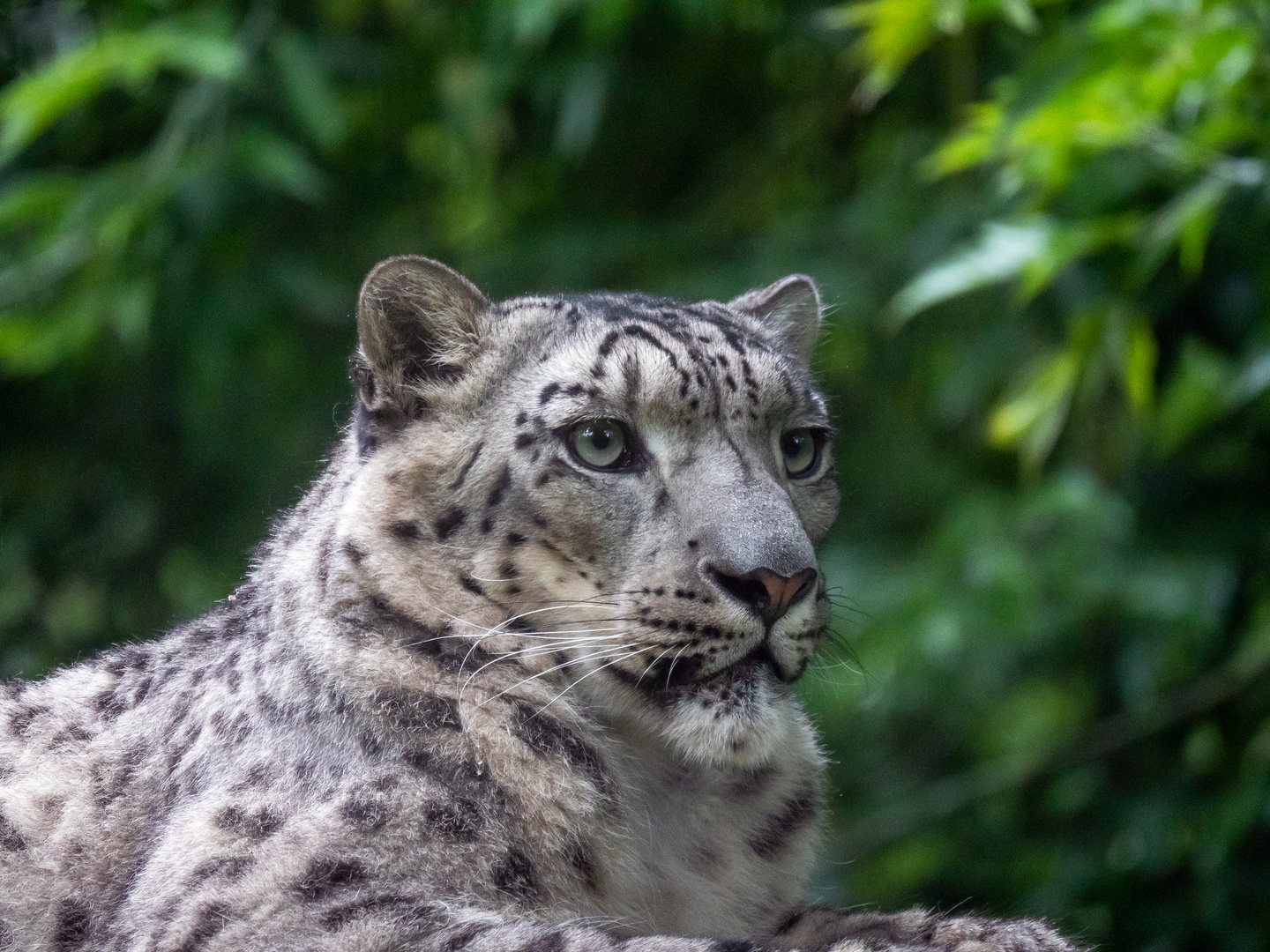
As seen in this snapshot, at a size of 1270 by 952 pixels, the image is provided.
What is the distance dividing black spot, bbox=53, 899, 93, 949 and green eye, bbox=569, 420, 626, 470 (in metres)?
1.57

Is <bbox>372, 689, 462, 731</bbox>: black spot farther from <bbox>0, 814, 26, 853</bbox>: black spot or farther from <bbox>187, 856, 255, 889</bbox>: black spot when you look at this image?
<bbox>0, 814, 26, 853</bbox>: black spot

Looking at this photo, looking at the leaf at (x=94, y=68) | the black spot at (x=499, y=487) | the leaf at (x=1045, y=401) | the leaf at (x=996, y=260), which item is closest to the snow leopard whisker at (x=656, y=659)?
the black spot at (x=499, y=487)

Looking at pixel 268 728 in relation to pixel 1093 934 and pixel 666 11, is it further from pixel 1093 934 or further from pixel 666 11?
pixel 666 11

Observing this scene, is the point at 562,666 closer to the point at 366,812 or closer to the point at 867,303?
the point at 366,812

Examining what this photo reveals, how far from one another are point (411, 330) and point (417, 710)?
1.07 meters

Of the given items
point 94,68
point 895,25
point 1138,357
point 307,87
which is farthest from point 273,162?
point 1138,357

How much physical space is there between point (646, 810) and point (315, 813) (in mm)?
865

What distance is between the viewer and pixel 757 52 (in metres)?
8.94

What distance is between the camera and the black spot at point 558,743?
3.40m

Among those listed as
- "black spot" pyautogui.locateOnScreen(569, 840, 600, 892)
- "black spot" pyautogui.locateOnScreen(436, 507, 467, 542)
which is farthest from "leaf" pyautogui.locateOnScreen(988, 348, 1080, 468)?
"black spot" pyautogui.locateOnScreen(569, 840, 600, 892)

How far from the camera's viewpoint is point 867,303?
7891 millimetres

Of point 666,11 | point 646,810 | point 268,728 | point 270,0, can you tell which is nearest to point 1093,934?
point 646,810

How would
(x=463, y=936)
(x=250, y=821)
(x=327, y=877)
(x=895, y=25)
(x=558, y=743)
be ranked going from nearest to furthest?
(x=463, y=936) < (x=327, y=877) < (x=250, y=821) < (x=558, y=743) < (x=895, y=25)

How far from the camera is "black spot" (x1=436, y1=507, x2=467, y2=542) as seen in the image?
141 inches
